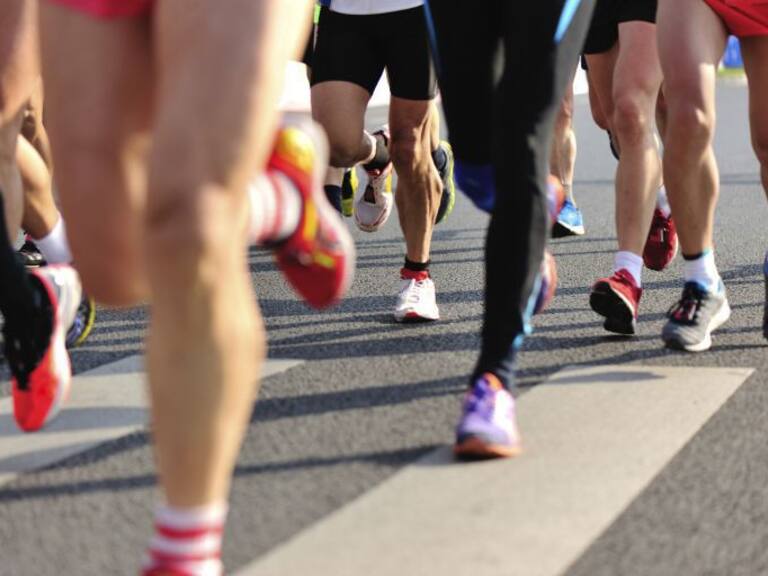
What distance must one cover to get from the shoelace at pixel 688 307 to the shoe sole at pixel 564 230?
9.78 ft

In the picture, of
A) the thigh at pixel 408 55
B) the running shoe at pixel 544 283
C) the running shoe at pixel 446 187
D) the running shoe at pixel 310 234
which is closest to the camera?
the running shoe at pixel 310 234

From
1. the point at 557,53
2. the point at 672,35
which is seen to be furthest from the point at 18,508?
the point at 672,35

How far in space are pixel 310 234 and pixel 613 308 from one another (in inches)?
85.3

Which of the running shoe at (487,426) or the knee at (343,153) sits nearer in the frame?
the running shoe at (487,426)

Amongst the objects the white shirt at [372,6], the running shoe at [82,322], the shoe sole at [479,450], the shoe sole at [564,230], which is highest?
the white shirt at [372,6]

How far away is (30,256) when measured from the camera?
7.19 metres

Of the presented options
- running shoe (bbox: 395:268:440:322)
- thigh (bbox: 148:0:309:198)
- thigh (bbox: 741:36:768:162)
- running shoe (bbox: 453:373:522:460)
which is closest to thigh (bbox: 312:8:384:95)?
running shoe (bbox: 395:268:440:322)

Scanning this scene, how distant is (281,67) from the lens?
2.85m

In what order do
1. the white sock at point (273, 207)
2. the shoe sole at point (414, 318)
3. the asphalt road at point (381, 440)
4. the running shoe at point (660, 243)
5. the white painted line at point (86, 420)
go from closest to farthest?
the asphalt road at point (381, 440), the white sock at point (273, 207), the white painted line at point (86, 420), the shoe sole at point (414, 318), the running shoe at point (660, 243)

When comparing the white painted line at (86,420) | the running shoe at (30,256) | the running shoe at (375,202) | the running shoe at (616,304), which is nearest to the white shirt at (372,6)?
the running shoe at (616,304)

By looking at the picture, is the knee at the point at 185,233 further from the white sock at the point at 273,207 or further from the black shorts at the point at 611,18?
the black shorts at the point at 611,18

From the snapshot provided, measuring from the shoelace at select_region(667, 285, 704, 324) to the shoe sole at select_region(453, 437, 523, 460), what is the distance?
5.04 ft

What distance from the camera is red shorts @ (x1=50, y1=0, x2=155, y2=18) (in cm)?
307

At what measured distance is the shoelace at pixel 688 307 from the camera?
5.30m
